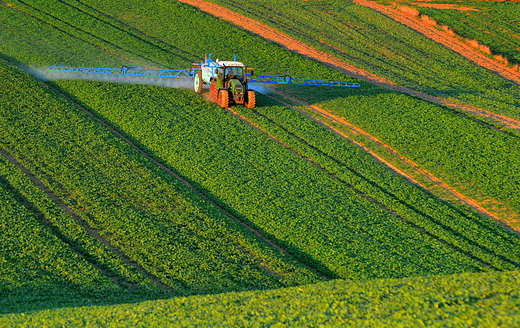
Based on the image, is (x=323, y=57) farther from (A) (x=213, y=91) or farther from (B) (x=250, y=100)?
(A) (x=213, y=91)

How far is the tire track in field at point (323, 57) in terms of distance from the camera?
36781 millimetres

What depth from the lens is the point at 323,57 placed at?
1822 inches

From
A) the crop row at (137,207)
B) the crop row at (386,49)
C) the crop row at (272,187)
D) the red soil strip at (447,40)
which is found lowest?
the crop row at (137,207)

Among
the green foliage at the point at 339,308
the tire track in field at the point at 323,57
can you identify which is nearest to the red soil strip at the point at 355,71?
the tire track in field at the point at 323,57

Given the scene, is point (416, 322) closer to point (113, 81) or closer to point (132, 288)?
point (132, 288)

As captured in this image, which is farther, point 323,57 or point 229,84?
point 323,57

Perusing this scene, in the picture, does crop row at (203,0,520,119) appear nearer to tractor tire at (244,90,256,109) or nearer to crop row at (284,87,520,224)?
crop row at (284,87,520,224)

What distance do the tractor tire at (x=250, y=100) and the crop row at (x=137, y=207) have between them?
8461mm

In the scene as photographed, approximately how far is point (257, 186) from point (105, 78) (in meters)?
16.8

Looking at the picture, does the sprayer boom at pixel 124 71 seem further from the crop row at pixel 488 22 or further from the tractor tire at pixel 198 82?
the crop row at pixel 488 22

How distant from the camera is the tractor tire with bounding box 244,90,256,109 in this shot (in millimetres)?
34812

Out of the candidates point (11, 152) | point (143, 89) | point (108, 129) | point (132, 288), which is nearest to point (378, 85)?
point (143, 89)

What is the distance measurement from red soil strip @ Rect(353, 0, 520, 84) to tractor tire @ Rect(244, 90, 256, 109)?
21021 mm

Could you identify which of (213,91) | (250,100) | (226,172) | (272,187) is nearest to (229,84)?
(213,91)
